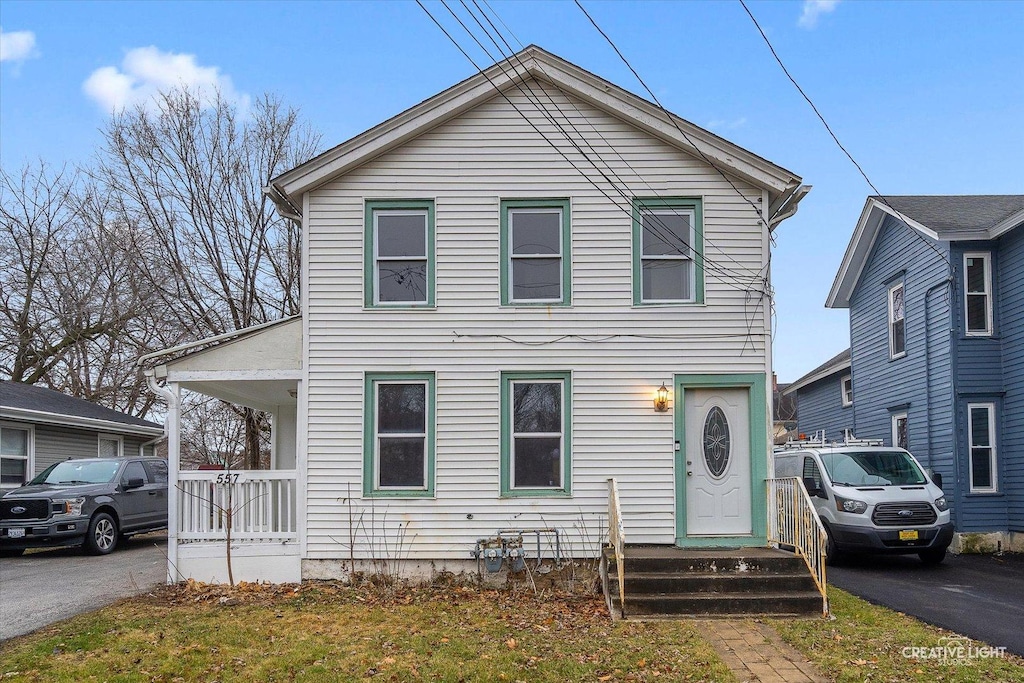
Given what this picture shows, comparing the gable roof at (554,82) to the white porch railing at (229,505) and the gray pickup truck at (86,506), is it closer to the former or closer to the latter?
the white porch railing at (229,505)

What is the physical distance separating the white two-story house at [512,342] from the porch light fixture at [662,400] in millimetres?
38

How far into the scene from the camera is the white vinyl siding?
426 inches

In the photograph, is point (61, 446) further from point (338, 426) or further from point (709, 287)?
point (709, 287)

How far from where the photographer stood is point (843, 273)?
2052 centimetres

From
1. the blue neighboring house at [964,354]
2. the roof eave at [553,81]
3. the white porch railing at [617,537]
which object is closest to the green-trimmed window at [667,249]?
the roof eave at [553,81]

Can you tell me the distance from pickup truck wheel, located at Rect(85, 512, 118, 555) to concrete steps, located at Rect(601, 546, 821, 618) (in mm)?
9381

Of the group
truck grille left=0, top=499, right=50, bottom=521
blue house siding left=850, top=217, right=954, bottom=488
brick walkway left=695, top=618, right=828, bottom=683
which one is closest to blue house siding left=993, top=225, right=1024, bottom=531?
blue house siding left=850, top=217, right=954, bottom=488

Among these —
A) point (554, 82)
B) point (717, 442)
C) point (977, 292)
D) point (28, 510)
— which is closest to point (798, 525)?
point (717, 442)

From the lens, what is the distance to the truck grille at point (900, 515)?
13031 millimetres

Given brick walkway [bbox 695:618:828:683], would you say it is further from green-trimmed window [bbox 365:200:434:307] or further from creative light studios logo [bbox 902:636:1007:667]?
green-trimmed window [bbox 365:200:434:307]

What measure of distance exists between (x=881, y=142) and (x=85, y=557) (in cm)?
1497

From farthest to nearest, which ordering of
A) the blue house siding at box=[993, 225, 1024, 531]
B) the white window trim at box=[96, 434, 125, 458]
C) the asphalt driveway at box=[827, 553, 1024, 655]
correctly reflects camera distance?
the white window trim at box=[96, 434, 125, 458] < the blue house siding at box=[993, 225, 1024, 531] < the asphalt driveway at box=[827, 553, 1024, 655]

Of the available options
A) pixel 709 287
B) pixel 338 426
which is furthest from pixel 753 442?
pixel 338 426

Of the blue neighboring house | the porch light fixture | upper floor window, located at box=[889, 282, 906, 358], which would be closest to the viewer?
the porch light fixture
